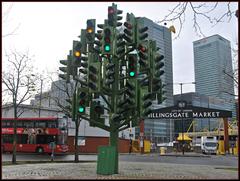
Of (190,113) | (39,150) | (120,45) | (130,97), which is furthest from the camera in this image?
(190,113)

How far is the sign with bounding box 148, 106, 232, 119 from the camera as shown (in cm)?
4156

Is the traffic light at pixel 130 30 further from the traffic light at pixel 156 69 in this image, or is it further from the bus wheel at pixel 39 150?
the bus wheel at pixel 39 150

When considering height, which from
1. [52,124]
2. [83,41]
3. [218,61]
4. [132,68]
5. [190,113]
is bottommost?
[52,124]

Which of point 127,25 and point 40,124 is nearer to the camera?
point 127,25

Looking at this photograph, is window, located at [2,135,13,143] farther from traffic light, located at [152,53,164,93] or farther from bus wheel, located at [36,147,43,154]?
traffic light, located at [152,53,164,93]

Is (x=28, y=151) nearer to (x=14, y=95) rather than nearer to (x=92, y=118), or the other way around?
(x=14, y=95)

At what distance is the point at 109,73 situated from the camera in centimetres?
1444

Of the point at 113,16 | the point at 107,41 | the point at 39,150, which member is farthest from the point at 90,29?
the point at 39,150

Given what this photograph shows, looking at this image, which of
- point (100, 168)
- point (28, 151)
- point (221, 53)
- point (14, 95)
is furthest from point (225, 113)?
point (100, 168)

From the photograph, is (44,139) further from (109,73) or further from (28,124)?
(109,73)

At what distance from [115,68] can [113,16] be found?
267 centimetres

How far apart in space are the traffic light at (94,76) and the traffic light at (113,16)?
7.19 ft

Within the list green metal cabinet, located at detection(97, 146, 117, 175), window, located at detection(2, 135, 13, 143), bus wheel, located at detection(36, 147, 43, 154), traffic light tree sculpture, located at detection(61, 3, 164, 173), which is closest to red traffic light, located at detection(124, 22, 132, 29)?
traffic light tree sculpture, located at detection(61, 3, 164, 173)

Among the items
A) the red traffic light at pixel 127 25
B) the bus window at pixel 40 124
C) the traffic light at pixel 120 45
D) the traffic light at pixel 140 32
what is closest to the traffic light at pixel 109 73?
the traffic light at pixel 120 45
